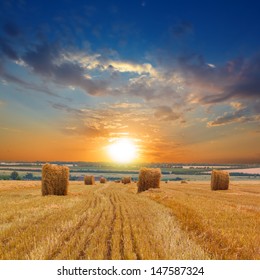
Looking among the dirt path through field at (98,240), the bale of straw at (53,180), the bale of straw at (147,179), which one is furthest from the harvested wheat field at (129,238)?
the bale of straw at (147,179)

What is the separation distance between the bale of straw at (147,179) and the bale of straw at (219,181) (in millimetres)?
9204

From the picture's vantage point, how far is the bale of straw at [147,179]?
1150 inches

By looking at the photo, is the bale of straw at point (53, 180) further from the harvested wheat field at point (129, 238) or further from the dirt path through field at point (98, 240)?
the dirt path through field at point (98, 240)

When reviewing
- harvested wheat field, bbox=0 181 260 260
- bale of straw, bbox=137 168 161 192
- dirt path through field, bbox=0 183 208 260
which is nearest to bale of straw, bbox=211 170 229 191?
bale of straw, bbox=137 168 161 192

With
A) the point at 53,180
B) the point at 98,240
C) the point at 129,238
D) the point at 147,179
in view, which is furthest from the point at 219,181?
the point at 98,240

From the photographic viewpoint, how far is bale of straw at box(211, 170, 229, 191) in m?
35.1

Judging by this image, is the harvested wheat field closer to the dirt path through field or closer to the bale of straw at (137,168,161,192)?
the dirt path through field

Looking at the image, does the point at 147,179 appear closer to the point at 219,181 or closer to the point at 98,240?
the point at 219,181
